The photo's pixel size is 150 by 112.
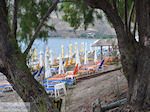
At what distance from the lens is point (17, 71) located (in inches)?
110

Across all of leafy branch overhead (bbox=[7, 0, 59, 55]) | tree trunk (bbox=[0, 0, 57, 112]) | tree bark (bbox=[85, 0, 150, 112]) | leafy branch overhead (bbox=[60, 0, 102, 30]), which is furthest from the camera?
leafy branch overhead (bbox=[60, 0, 102, 30])

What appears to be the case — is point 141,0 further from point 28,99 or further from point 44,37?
point 28,99

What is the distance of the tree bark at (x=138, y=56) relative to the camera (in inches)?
133

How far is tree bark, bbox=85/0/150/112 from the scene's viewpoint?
3375mm

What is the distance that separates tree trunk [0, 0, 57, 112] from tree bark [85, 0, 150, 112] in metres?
1.66

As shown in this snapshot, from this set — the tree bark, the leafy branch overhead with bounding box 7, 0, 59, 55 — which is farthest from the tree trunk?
the tree bark

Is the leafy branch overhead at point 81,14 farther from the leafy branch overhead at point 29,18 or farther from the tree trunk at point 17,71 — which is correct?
the tree trunk at point 17,71

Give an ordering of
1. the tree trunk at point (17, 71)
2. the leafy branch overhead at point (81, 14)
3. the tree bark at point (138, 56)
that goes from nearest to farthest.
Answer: the tree trunk at point (17, 71), the tree bark at point (138, 56), the leafy branch overhead at point (81, 14)

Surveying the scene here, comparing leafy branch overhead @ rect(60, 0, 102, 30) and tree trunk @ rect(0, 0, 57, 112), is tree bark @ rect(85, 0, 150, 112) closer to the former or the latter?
leafy branch overhead @ rect(60, 0, 102, 30)

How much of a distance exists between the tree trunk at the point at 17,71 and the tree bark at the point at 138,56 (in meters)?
1.66

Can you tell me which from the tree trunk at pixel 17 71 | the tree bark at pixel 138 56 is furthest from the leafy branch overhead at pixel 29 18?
the tree bark at pixel 138 56

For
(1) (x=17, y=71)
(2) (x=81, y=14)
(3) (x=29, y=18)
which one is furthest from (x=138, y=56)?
(2) (x=81, y=14)

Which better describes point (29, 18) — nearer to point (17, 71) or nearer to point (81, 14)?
point (17, 71)

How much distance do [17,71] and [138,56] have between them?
2.15 meters
